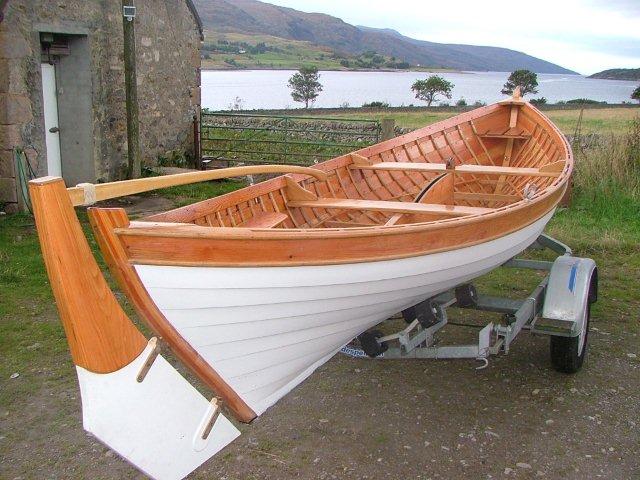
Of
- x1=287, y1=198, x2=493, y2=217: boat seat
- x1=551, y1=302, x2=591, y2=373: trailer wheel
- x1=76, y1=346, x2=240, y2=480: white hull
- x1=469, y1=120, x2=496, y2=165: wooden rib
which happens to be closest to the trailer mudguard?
x1=551, y1=302, x2=591, y2=373: trailer wheel

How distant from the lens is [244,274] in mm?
2889

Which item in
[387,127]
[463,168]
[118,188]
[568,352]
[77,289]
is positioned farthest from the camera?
[387,127]

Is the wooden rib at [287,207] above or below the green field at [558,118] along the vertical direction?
below

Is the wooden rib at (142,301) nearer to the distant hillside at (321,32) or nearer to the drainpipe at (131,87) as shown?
the drainpipe at (131,87)

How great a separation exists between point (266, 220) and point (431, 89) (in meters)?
31.4

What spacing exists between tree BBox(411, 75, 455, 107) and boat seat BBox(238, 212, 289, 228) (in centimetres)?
3060

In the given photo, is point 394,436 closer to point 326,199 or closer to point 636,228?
point 326,199

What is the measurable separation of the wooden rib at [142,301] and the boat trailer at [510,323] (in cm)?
123

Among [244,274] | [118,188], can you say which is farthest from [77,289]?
[244,274]

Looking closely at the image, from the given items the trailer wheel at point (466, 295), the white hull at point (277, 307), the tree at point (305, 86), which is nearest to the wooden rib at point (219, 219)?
the white hull at point (277, 307)

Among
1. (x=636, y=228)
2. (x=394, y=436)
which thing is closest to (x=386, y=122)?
(x=636, y=228)

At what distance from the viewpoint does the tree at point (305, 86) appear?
32219 mm

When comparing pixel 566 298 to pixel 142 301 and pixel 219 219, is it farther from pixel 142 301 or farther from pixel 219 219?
pixel 142 301

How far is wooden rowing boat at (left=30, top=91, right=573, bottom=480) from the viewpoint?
2.69 m
